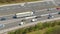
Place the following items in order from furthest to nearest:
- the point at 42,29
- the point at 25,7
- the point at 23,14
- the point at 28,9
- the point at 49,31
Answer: the point at 25,7 → the point at 28,9 → the point at 23,14 → the point at 42,29 → the point at 49,31

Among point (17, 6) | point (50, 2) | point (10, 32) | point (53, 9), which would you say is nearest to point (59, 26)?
point (10, 32)

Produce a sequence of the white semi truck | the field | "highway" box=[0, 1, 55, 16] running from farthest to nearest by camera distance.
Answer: "highway" box=[0, 1, 55, 16], the white semi truck, the field

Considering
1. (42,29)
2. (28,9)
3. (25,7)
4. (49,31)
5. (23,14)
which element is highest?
(23,14)

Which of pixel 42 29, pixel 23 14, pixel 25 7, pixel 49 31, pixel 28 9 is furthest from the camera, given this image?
pixel 25 7

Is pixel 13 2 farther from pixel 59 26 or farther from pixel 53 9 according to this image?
pixel 59 26

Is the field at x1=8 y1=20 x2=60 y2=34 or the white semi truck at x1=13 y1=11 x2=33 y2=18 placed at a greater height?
the white semi truck at x1=13 y1=11 x2=33 y2=18

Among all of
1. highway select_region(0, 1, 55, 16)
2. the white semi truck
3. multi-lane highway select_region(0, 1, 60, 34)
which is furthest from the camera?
highway select_region(0, 1, 55, 16)

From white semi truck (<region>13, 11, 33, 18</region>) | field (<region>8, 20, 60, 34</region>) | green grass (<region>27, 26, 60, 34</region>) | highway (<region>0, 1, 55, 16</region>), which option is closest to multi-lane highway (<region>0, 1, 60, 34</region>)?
highway (<region>0, 1, 55, 16</region>)

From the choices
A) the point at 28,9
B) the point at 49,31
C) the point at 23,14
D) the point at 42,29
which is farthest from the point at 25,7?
the point at 49,31

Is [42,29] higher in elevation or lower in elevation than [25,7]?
lower

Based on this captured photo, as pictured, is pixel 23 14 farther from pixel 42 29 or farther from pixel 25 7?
pixel 42 29

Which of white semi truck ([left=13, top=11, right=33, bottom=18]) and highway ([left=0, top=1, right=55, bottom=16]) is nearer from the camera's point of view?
white semi truck ([left=13, top=11, right=33, bottom=18])

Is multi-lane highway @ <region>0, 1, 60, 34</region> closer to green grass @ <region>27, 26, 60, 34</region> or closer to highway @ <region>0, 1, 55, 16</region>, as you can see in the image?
highway @ <region>0, 1, 55, 16</region>
